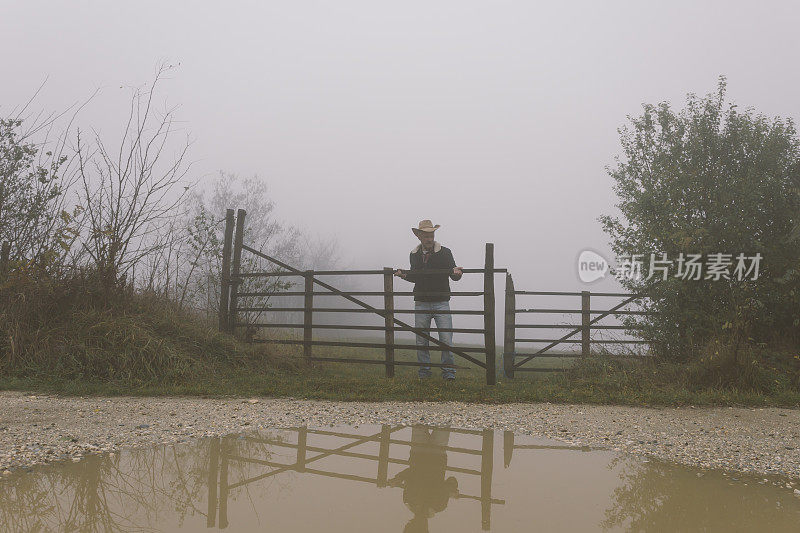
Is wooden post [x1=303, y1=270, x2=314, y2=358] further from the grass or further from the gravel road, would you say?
the gravel road

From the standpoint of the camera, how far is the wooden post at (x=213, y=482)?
8.23ft

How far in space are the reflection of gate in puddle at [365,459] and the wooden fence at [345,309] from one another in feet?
7.79

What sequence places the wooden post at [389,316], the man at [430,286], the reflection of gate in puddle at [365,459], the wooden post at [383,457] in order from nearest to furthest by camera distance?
the reflection of gate in puddle at [365,459], the wooden post at [383,457], the man at [430,286], the wooden post at [389,316]

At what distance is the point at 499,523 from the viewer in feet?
8.11

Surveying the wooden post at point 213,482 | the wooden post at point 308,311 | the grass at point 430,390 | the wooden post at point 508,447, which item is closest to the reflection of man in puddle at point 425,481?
the wooden post at point 508,447

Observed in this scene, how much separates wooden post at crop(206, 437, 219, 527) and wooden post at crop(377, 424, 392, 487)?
2.88 feet

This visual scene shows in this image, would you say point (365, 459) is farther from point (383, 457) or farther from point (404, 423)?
point (404, 423)

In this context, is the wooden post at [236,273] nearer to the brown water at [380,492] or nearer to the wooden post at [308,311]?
the wooden post at [308,311]

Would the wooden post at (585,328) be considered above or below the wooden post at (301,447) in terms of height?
above

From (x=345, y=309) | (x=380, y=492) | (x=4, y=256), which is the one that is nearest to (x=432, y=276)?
(x=345, y=309)

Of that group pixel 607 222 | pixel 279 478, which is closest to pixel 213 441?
pixel 279 478

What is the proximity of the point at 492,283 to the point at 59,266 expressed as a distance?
578 cm

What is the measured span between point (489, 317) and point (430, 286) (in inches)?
40.8

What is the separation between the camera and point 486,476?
3.21 meters
